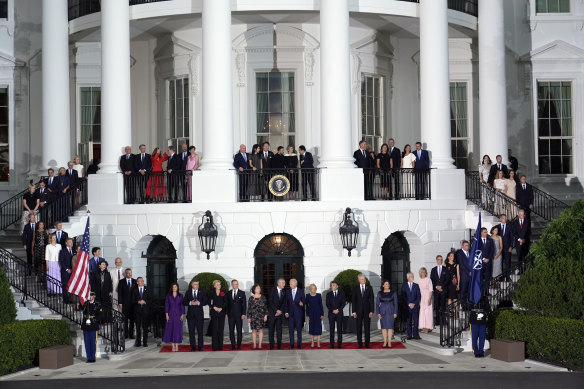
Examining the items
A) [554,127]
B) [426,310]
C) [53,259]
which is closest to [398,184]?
[426,310]

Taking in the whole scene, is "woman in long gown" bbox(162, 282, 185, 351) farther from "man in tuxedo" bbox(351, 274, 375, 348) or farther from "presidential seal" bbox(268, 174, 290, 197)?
"presidential seal" bbox(268, 174, 290, 197)

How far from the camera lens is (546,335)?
24156mm

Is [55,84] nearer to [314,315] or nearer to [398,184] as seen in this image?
[398,184]

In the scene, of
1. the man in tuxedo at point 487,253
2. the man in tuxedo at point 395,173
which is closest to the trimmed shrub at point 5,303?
the man in tuxedo at point 487,253

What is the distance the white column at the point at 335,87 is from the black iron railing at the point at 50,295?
7828 mm

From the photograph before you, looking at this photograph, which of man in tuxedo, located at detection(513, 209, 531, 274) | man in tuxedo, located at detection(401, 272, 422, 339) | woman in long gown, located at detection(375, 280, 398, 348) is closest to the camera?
woman in long gown, located at detection(375, 280, 398, 348)

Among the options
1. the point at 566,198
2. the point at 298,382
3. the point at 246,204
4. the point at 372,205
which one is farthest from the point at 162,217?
the point at 566,198

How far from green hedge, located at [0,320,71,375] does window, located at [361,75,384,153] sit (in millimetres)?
13830

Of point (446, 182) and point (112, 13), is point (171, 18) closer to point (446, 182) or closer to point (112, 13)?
point (112, 13)

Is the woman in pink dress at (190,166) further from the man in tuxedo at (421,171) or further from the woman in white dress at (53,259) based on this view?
the man in tuxedo at (421,171)

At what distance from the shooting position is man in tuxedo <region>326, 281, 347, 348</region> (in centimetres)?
2769

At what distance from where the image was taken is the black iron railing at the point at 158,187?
105ft

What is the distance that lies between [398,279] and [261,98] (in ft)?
24.1

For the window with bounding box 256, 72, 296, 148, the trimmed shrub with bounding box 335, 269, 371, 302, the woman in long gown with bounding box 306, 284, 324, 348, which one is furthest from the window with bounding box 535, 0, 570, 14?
the woman in long gown with bounding box 306, 284, 324, 348
